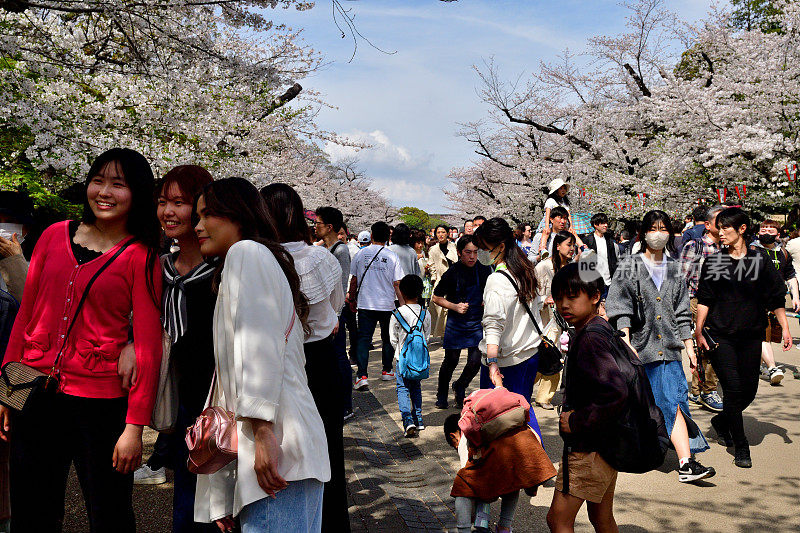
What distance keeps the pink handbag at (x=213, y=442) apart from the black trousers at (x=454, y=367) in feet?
16.1

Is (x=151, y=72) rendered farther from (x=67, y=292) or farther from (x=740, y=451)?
(x=740, y=451)

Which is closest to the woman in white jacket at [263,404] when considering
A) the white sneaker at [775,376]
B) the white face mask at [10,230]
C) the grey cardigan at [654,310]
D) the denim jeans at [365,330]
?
the white face mask at [10,230]

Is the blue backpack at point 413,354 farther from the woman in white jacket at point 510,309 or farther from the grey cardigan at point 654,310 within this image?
the grey cardigan at point 654,310

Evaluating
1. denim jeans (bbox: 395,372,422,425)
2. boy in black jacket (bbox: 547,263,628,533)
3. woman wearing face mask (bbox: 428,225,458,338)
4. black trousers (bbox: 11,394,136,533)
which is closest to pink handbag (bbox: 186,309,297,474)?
black trousers (bbox: 11,394,136,533)

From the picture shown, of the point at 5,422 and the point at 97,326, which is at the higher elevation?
the point at 97,326

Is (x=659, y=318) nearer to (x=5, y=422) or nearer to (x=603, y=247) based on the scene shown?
(x=5, y=422)

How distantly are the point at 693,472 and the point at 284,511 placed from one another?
3944 millimetres

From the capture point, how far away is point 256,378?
1913 millimetres

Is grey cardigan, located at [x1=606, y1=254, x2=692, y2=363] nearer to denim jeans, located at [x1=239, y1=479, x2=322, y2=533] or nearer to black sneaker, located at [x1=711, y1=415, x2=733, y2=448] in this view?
black sneaker, located at [x1=711, y1=415, x2=733, y2=448]

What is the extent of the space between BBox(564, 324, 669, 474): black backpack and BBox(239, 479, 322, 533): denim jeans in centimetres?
157

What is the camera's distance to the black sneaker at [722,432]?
586 cm

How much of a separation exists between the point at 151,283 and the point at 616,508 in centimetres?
349

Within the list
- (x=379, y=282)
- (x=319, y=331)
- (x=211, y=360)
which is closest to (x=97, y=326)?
(x=211, y=360)

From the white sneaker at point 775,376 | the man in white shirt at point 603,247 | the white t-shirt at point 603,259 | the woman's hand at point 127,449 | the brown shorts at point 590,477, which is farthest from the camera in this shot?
the man in white shirt at point 603,247
